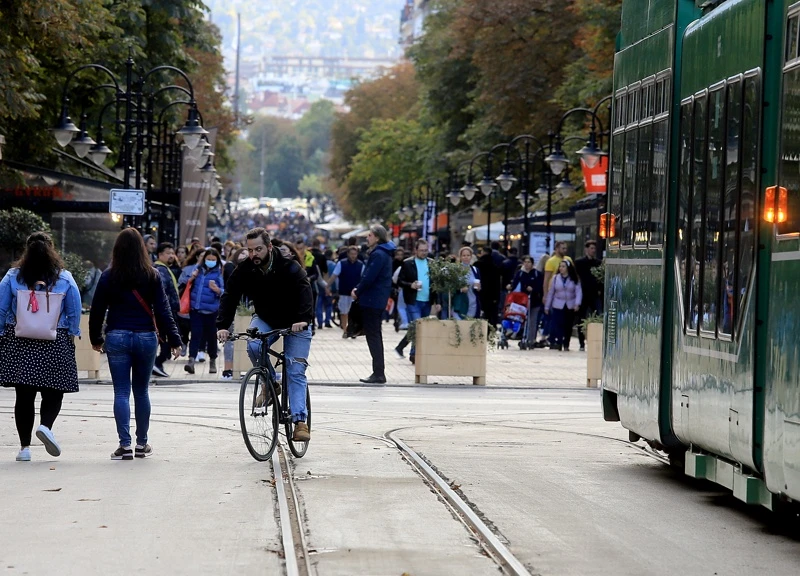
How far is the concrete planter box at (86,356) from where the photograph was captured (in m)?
22.7

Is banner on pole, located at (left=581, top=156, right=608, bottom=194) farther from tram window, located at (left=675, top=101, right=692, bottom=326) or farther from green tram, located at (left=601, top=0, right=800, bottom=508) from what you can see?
tram window, located at (left=675, top=101, right=692, bottom=326)

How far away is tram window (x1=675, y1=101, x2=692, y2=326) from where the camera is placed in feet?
34.8

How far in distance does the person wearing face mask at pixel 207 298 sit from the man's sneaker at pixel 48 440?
418 inches

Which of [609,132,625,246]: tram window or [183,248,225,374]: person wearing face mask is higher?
[609,132,625,246]: tram window

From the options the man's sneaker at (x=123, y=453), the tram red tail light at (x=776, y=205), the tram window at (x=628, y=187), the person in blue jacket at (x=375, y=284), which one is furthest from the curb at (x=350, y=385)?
the tram red tail light at (x=776, y=205)

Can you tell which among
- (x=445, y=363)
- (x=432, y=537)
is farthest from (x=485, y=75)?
(x=432, y=537)

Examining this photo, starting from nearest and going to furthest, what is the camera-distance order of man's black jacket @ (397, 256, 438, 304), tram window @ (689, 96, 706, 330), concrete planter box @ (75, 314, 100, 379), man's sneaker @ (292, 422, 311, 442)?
tram window @ (689, 96, 706, 330)
man's sneaker @ (292, 422, 311, 442)
concrete planter box @ (75, 314, 100, 379)
man's black jacket @ (397, 256, 438, 304)

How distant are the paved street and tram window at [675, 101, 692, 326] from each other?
1398 millimetres

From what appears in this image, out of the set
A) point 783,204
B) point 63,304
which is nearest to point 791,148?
point 783,204

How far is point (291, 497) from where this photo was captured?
10680 millimetres

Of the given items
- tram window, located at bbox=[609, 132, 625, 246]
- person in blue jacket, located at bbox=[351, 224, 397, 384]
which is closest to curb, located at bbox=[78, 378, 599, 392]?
person in blue jacket, located at bbox=[351, 224, 397, 384]

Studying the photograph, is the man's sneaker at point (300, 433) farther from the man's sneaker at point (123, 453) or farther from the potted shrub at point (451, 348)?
the potted shrub at point (451, 348)

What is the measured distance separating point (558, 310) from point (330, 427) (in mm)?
15152

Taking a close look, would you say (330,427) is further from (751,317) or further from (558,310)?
(558,310)
